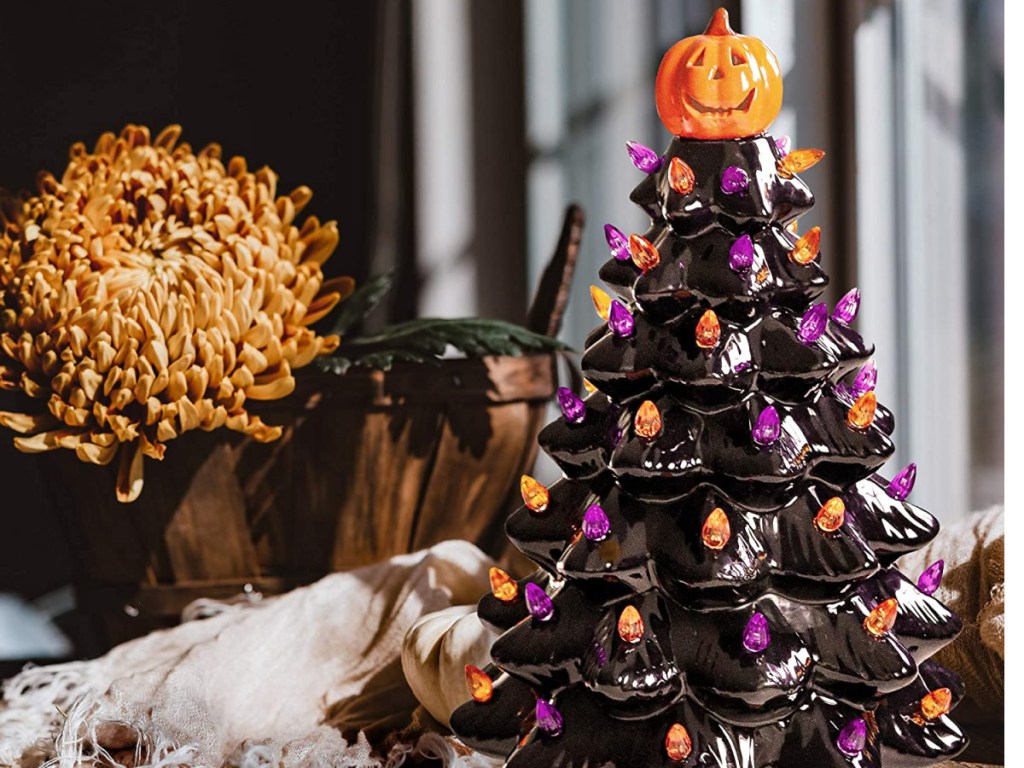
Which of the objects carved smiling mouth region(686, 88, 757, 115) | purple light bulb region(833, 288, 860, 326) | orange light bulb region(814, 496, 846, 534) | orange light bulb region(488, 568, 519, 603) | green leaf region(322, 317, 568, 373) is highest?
carved smiling mouth region(686, 88, 757, 115)

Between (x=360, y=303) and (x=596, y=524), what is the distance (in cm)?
49

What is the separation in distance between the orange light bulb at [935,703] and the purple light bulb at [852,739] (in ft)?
0.15

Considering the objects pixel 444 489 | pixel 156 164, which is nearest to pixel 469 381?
pixel 444 489

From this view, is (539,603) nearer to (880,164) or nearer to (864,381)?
(864,381)

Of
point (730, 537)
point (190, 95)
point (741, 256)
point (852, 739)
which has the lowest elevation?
point (852, 739)

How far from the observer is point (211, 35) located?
0.97 m

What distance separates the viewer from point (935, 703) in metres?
0.58

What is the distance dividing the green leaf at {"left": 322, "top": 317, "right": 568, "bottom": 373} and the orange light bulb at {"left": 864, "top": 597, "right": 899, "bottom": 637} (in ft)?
1.49

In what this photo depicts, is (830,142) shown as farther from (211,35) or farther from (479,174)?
(211,35)

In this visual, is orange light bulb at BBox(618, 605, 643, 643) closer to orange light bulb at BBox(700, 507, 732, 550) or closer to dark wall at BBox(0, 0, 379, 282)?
orange light bulb at BBox(700, 507, 732, 550)

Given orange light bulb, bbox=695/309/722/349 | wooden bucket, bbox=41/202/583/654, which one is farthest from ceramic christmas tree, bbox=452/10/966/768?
wooden bucket, bbox=41/202/583/654

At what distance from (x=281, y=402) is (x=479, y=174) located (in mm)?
269

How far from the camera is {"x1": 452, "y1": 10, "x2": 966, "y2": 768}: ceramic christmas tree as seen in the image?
54 cm

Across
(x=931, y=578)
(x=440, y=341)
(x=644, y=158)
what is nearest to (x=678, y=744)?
(x=931, y=578)
